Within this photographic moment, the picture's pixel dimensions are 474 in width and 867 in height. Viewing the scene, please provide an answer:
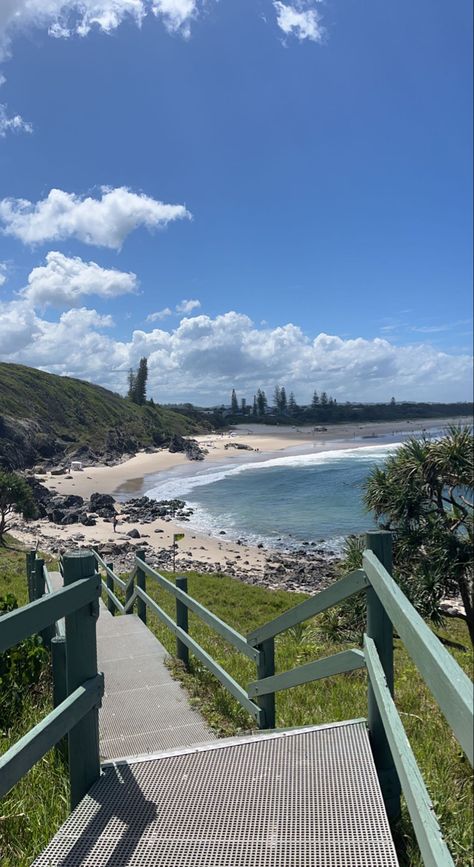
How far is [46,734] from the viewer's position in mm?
2170

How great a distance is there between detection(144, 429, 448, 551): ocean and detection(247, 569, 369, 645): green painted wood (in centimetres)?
1390

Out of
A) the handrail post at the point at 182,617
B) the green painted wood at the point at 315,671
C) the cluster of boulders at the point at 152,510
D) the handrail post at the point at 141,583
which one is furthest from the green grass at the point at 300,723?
the cluster of boulders at the point at 152,510

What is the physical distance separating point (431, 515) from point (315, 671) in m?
10.5

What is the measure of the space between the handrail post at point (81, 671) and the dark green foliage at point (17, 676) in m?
1.72

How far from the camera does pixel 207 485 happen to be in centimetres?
5066

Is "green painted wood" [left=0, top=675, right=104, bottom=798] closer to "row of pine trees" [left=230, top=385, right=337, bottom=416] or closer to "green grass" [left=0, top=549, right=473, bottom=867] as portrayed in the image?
"green grass" [left=0, top=549, right=473, bottom=867]

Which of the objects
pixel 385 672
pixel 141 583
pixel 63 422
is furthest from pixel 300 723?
pixel 63 422

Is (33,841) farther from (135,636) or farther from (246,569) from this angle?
(246,569)

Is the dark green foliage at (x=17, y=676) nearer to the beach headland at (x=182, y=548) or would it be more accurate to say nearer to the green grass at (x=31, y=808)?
the green grass at (x=31, y=808)

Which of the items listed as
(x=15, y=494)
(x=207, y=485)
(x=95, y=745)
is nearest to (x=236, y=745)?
(x=95, y=745)

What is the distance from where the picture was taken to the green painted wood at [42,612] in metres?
1.94

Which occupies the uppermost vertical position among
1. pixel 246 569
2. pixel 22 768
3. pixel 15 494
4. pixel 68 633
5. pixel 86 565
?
pixel 86 565

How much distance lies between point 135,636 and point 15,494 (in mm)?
21475

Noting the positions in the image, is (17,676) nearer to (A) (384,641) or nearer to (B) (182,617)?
(B) (182,617)
